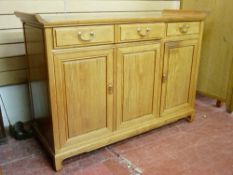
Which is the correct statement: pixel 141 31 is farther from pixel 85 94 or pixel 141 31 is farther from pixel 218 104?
pixel 218 104

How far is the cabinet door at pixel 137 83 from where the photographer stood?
1691 millimetres

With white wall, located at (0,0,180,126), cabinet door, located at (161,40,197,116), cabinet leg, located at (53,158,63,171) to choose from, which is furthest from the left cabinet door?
white wall, located at (0,0,180,126)

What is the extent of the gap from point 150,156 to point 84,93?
0.66 m

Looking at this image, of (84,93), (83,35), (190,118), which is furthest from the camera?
(190,118)

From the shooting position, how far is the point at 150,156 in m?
1.77

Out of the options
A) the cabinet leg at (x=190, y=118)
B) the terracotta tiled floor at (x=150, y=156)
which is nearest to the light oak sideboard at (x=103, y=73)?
the terracotta tiled floor at (x=150, y=156)

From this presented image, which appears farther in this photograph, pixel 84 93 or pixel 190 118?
pixel 190 118

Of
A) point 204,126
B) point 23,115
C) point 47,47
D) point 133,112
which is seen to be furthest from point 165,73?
point 23,115

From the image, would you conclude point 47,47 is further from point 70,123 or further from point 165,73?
point 165,73

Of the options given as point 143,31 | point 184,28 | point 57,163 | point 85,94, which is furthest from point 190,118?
point 57,163

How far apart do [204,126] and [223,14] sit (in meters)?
1.03

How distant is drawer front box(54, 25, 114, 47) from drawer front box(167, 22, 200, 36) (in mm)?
520

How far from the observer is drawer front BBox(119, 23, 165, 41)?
160 cm

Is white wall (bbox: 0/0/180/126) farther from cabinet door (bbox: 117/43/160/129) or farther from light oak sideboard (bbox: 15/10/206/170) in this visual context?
cabinet door (bbox: 117/43/160/129)
